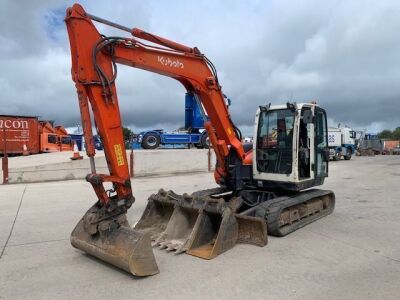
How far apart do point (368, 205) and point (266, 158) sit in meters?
3.78

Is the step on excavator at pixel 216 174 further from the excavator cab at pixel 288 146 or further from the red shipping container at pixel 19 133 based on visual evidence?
the red shipping container at pixel 19 133

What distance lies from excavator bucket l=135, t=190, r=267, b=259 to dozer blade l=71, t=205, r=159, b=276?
40.0 inches

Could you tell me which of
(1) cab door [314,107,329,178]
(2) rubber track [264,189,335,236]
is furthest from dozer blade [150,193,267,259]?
(1) cab door [314,107,329,178]

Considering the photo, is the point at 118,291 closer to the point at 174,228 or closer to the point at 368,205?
the point at 174,228

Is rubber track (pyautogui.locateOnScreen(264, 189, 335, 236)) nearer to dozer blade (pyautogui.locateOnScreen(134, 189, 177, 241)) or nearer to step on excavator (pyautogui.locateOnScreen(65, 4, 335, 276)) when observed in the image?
step on excavator (pyautogui.locateOnScreen(65, 4, 335, 276))

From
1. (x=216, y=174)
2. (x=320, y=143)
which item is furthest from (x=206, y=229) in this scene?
(x=320, y=143)

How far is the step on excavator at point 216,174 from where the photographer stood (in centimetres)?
541

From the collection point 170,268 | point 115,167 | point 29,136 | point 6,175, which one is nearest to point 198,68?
point 115,167

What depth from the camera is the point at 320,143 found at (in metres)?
8.34

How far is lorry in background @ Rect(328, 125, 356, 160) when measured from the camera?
34213mm

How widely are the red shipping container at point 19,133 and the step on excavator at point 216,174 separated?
76.5ft

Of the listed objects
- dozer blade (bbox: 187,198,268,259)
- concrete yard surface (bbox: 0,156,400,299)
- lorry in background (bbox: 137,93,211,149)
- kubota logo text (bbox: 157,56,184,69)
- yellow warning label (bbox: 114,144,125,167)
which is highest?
kubota logo text (bbox: 157,56,184,69)

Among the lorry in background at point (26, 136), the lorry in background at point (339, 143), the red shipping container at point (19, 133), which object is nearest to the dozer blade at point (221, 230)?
the lorry in background at point (26, 136)

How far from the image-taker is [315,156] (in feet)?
26.3
